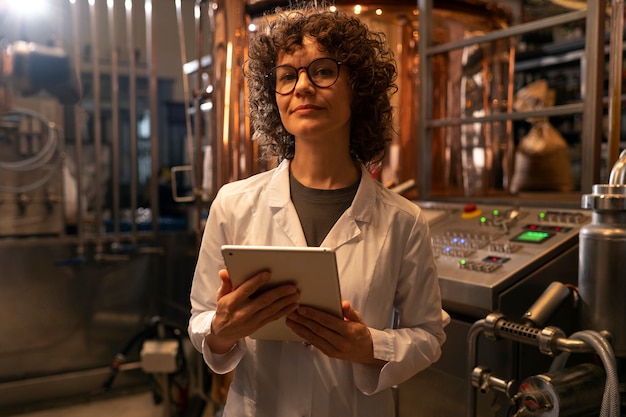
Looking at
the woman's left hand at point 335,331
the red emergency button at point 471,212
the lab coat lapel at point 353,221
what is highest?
the lab coat lapel at point 353,221

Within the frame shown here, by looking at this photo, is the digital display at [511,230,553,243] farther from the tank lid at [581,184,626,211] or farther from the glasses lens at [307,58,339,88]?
the glasses lens at [307,58,339,88]

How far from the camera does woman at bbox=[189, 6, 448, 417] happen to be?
987 millimetres

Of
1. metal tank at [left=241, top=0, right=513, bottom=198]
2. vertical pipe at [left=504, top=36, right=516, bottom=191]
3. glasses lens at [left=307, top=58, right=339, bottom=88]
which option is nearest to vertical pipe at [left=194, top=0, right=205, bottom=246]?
metal tank at [left=241, top=0, right=513, bottom=198]

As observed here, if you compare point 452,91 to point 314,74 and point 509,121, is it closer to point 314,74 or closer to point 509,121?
point 509,121

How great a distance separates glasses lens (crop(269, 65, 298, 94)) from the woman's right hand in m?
0.37

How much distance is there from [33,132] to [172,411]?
175 centimetres

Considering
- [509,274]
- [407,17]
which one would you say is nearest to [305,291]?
[509,274]

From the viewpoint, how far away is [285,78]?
101 cm

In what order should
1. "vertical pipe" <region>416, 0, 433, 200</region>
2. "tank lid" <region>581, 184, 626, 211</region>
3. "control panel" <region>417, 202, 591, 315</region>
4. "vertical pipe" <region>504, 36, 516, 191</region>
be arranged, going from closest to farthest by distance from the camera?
"tank lid" <region>581, 184, 626, 211</region> → "control panel" <region>417, 202, 591, 315</region> → "vertical pipe" <region>416, 0, 433, 200</region> → "vertical pipe" <region>504, 36, 516, 191</region>

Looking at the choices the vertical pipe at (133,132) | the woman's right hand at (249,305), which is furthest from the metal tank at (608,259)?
the vertical pipe at (133,132)

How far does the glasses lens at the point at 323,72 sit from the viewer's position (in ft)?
3.25

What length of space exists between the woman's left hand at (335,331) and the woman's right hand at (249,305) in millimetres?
36

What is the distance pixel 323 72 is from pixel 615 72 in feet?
3.30

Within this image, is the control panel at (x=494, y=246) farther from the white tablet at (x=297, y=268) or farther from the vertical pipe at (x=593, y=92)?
the white tablet at (x=297, y=268)
